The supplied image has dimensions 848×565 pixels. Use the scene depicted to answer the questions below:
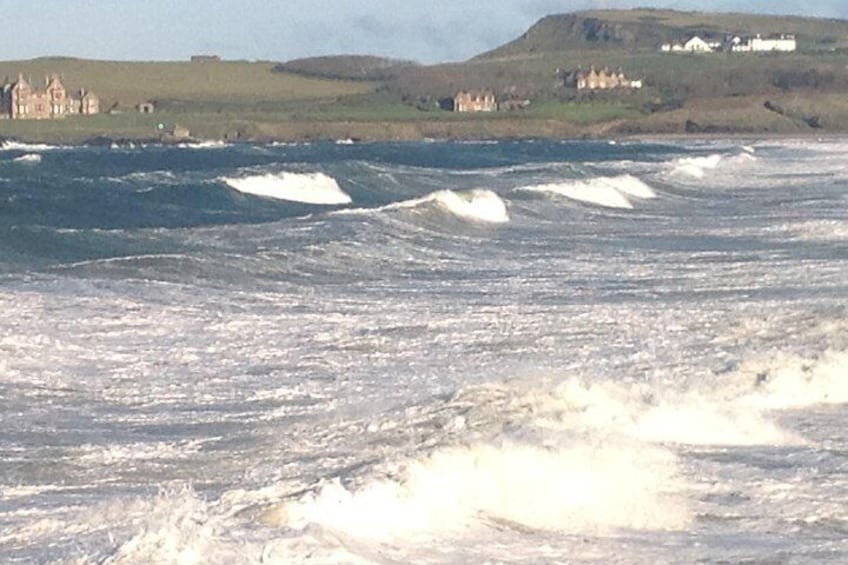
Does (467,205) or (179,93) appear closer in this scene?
(467,205)

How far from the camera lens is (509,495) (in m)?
11.0

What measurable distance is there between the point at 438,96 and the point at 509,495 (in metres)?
137

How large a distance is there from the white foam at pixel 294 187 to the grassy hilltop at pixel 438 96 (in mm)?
56116

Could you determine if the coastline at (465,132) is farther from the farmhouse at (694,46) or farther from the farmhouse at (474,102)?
the farmhouse at (694,46)

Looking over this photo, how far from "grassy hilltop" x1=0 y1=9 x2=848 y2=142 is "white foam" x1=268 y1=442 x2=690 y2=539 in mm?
93967

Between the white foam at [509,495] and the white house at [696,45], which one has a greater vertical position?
the white house at [696,45]

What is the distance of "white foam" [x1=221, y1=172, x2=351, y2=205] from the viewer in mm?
46562

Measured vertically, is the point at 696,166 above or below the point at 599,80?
below

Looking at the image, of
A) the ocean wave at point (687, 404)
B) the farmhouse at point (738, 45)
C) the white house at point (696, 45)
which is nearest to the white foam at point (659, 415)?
the ocean wave at point (687, 404)

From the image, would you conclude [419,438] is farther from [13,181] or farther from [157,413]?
[13,181]

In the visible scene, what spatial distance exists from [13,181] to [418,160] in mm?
30993

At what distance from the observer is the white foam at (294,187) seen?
4656cm

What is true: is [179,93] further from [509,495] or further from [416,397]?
[509,495]

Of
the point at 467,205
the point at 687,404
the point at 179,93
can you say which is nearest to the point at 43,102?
the point at 179,93
